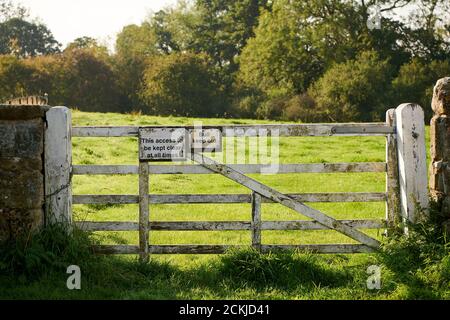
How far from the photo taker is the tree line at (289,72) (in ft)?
114

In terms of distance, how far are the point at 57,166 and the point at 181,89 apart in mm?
31138

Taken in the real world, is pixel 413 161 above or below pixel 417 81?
below

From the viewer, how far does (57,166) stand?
6715mm

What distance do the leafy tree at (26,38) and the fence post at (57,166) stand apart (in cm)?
4761

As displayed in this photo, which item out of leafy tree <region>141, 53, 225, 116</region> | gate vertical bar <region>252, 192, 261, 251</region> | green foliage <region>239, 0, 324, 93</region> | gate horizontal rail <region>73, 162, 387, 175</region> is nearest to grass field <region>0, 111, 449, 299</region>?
gate vertical bar <region>252, 192, 261, 251</region>

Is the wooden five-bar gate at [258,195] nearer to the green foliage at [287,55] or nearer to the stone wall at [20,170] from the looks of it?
the stone wall at [20,170]

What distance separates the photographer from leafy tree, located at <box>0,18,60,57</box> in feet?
171

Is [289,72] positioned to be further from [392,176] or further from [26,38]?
[392,176]

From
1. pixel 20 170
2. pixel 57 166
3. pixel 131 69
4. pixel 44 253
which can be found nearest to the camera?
pixel 44 253

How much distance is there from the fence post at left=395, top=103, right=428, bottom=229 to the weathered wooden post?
0.44 ft

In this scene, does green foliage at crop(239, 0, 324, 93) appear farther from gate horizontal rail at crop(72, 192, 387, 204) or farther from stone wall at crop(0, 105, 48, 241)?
stone wall at crop(0, 105, 48, 241)

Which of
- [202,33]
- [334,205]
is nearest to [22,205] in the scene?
[334,205]

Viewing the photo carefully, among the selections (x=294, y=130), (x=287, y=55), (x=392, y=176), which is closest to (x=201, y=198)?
(x=294, y=130)
